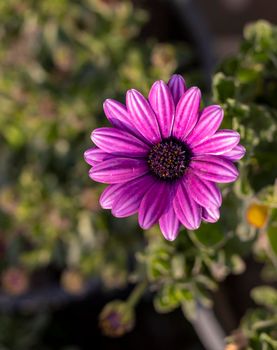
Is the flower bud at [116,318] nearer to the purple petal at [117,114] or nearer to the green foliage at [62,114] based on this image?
the green foliage at [62,114]

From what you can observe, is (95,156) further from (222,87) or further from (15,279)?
(15,279)

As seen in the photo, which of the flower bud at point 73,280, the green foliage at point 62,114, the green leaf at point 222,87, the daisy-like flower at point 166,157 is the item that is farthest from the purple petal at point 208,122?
the flower bud at point 73,280

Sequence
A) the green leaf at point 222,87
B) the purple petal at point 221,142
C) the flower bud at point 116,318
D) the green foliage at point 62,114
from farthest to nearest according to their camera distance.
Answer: the green foliage at point 62,114, the flower bud at point 116,318, the green leaf at point 222,87, the purple petal at point 221,142

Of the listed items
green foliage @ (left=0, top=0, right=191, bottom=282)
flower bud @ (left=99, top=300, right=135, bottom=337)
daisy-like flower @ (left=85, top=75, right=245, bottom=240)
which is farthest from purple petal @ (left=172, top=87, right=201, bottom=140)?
green foliage @ (left=0, top=0, right=191, bottom=282)

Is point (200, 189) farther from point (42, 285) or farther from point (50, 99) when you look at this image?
point (42, 285)

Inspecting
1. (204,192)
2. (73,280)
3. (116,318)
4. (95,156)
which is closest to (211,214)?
(204,192)

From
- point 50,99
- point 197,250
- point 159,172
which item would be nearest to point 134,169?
point 159,172
